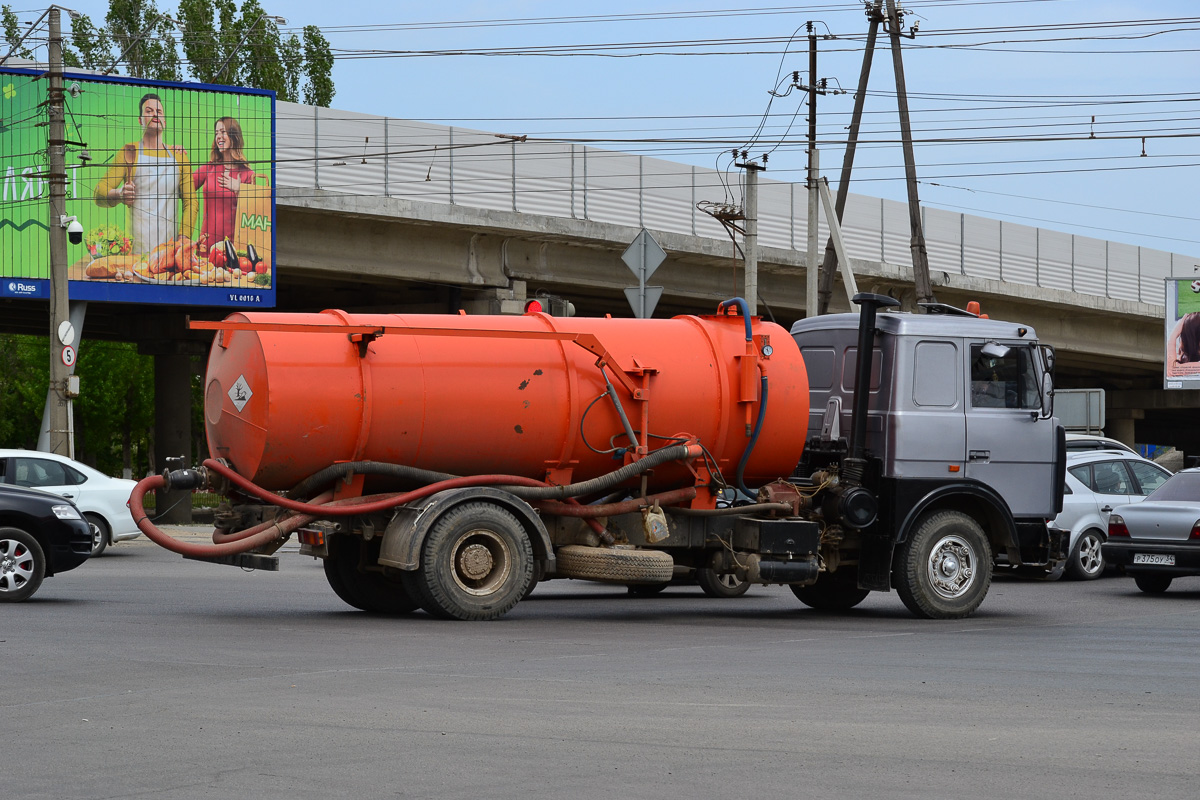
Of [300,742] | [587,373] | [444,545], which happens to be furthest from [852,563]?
[300,742]

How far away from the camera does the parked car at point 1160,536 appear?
1734 centimetres

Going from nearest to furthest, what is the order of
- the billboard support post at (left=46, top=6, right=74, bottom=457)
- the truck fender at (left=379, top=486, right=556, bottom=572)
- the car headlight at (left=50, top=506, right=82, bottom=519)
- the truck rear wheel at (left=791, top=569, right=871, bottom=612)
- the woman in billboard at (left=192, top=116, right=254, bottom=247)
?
1. the truck fender at (left=379, top=486, right=556, bottom=572)
2. the car headlight at (left=50, top=506, right=82, bottom=519)
3. the truck rear wheel at (left=791, top=569, right=871, bottom=612)
4. the billboard support post at (left=46, top=6, right=74, bottom=457)
5. the woman in billboard at (left=192, top=116, right=254, bottom=247)

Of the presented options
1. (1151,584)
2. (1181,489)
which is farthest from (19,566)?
(1181,489)

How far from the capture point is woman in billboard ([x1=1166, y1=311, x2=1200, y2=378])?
Result: 1959 inches

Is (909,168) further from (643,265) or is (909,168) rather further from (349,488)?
(349,488)

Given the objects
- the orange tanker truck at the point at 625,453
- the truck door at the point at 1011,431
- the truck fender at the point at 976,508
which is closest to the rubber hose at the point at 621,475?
the orange tanker truck at the point at 625,453

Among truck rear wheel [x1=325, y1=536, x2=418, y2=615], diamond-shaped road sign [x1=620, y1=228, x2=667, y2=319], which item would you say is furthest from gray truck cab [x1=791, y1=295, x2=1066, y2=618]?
diamond-shaped road sign [x1=620, y1=228, x2=667, y2=319]

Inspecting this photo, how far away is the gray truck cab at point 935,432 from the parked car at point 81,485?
11109 millimetres

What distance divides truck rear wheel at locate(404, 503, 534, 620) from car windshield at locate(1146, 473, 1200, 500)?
890 cm

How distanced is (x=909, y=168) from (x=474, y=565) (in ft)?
77.2

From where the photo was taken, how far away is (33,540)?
14.4m

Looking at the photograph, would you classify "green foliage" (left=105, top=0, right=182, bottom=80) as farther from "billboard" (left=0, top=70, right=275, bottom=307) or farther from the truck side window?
the truck side window

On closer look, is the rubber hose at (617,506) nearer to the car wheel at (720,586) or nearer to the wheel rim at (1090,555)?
the car wheel at (720,586)

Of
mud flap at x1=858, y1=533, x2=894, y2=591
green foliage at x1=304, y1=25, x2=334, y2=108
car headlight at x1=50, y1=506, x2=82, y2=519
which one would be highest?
green foliage at x1=304, y1=25, x2=334, y2=108
